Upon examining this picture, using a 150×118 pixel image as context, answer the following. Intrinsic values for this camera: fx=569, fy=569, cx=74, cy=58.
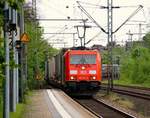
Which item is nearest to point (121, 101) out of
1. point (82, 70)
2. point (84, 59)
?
point (82, 70)

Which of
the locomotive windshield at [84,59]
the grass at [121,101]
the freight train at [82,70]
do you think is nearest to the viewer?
the grass at [121,101]

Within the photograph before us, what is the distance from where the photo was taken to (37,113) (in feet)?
75.3

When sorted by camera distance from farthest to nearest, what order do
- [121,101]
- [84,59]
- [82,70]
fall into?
[84,59] < [82,70] < [121,101]

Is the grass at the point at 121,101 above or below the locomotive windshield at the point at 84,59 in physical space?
below

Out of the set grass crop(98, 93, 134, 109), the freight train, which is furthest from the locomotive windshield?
grass crop(98, 93, 134, 109)

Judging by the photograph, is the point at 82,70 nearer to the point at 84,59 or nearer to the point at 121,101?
the point at 84,59

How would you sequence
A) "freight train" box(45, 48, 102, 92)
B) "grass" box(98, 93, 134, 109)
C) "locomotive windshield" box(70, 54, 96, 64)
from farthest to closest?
"locomotive windshield" box(70, 54, 96, 64) < "freight train" box(45, 48, 102, 92) < "grass" box(98, 93, 134, 109)

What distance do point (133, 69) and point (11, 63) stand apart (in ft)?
222

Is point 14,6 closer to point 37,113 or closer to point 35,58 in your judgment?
point 37,113

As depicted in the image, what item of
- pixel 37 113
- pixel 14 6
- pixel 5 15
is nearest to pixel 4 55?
pixel 5 15

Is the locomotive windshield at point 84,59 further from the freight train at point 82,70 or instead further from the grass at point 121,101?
the grass at point 121,101

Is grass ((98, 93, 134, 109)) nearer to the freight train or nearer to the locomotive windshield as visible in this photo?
the freight train

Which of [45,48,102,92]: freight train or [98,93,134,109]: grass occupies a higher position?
[45,48,102,92]: freight train

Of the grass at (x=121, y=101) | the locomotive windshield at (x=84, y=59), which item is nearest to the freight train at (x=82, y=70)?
the locomotive windshield at (x=84, y=59)
